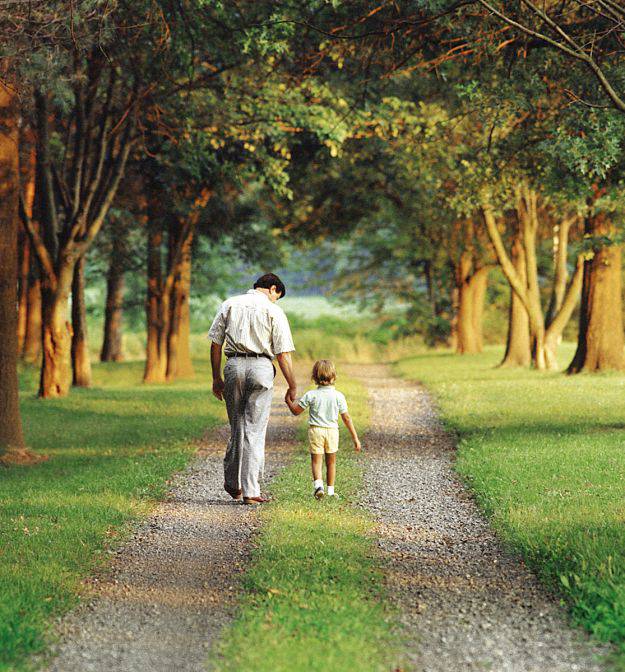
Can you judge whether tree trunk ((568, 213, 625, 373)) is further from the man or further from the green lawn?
the man

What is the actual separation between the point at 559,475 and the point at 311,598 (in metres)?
4.57

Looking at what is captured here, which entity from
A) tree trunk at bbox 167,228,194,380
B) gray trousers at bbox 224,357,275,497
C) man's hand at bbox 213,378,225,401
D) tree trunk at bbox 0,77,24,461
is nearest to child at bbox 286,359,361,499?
gray trousers at bbox 224,357,275,497

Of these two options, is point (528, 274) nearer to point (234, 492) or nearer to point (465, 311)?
point (465, 311)

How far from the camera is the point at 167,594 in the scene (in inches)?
239

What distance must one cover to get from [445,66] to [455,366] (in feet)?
52.2

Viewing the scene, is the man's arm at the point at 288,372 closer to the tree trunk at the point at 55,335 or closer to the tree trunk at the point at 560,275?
the tree trunk at the point at 55,335

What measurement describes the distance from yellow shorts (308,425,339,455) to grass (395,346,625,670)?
4.89 feet

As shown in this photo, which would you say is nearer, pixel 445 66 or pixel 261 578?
pixel 261 578

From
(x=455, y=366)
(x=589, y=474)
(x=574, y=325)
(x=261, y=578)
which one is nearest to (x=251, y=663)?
(x=261, y=578)

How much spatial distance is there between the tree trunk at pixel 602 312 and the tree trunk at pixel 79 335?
11.6m

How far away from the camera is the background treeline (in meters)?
11.9

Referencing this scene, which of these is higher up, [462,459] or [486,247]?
[486,247]

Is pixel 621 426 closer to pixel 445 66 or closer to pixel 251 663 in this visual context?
pixel 445 66

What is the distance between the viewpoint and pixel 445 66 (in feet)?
46.4
